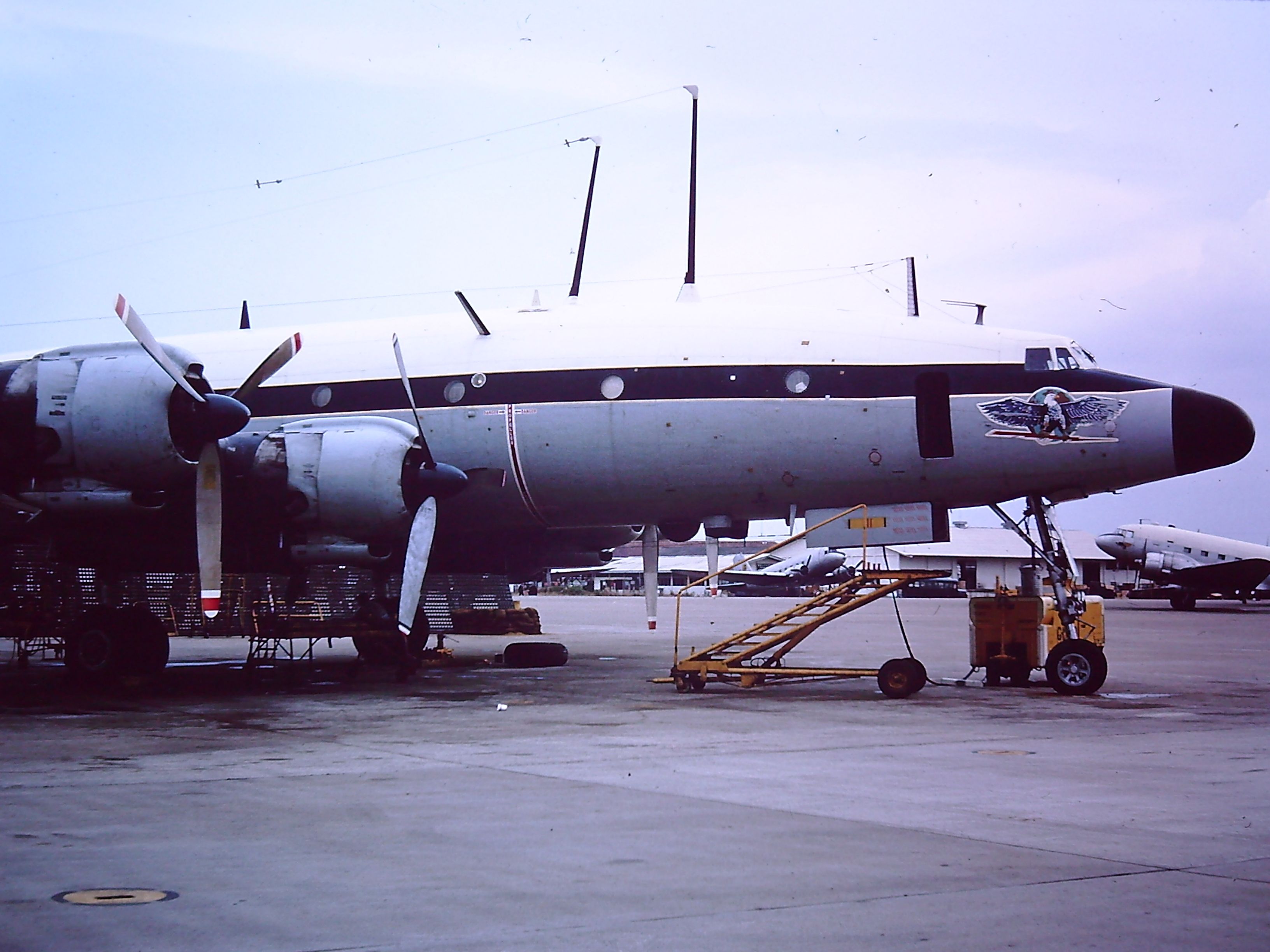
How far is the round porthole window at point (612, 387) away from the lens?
1777 centimetres

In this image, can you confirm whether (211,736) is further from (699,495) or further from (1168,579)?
(1168,579)

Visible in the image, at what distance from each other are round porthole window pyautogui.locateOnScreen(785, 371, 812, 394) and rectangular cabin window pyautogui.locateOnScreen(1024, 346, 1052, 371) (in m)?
2.91

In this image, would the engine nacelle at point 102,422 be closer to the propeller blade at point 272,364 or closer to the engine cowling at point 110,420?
the engine cowling at point 110,420

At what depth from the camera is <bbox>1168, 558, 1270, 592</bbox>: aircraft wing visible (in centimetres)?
5753

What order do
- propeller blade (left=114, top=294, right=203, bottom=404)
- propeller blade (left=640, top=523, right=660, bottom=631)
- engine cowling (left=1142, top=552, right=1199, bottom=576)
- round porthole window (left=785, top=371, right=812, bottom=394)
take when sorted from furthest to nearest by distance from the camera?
1. engine cowling (left=1142, top=552, right=1199, bottom=576)
2. propeller blade (left=640, top=523, right=660, bottom=631)
3. round porthole window (left=785, top=371, right=812, bottom=394)
4. propeller blade (left=114, top=294, right=203, bottom=404)

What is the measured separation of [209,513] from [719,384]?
22.8 ft

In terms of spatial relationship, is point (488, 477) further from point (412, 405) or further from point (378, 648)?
point (378, 648)

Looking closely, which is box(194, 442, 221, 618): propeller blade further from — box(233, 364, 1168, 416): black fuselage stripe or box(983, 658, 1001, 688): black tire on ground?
box(983, 658, 1001, 688): black tire on ground

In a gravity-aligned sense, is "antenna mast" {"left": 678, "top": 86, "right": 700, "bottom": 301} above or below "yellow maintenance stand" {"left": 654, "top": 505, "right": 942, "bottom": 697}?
above

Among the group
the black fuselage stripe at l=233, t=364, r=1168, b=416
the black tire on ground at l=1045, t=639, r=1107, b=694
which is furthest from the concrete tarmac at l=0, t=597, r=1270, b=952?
the black fuselage stripe at l=233, t=364, r=1168, b=416

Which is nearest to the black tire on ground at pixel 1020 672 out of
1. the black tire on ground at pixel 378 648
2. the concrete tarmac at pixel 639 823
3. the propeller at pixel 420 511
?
the concrete tarmac at pixel 639 823

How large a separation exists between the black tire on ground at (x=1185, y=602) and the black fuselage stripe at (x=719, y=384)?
149 feet

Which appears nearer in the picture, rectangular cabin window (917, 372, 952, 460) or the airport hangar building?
rectangular cabin window (917, 372, 952, 460)

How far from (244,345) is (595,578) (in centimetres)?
11155
